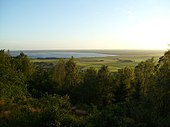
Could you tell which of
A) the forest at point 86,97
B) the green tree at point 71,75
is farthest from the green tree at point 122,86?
the green tree at point 71,75

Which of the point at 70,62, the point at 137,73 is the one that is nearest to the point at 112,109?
the point at 137,73

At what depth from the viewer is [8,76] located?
30625 mm

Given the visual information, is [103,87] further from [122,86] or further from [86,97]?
[86,97]

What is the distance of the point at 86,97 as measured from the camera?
137 feet

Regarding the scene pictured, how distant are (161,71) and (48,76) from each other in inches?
1175

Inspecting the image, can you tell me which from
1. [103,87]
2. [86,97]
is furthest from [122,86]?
[86,97]

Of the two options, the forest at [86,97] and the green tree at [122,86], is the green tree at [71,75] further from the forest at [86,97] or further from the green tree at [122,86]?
the green tree at [122,86]

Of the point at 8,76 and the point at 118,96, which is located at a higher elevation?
the point at 8,76

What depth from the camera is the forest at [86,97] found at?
16250 millimetres

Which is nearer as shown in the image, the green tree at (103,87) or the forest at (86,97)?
the forest at (86,97)

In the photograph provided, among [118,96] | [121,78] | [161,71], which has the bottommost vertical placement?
[118,96]

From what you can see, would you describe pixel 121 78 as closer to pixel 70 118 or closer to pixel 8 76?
pixel 8 76

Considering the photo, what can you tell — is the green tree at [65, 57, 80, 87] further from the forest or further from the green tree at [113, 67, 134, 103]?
the green tree at [113, 67, 134, 103]

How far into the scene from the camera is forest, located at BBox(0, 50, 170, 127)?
16250 mm
